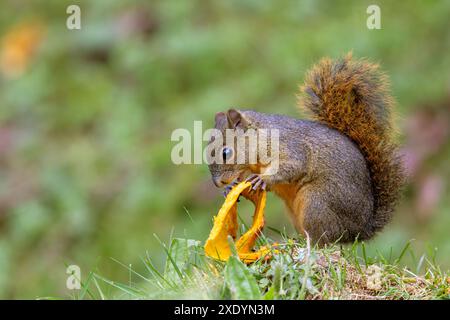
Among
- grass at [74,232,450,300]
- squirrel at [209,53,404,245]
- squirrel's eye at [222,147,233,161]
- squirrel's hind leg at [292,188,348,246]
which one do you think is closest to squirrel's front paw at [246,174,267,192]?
squirrel at [209,53,404,245]

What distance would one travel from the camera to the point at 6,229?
7.04 m

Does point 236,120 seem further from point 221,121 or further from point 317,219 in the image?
point 317,219

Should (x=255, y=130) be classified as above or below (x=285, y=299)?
above

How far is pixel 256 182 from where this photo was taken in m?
3.82

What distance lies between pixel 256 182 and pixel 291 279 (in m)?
0.92

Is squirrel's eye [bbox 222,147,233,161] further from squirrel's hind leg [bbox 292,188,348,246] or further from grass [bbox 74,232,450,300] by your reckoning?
grass [bbox 74,232,450,300]

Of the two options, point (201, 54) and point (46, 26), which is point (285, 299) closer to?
point (201, 54)

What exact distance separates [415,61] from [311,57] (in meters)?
0.82

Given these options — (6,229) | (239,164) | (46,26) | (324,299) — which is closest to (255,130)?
(239,164)

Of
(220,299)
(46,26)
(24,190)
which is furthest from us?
(46,26)

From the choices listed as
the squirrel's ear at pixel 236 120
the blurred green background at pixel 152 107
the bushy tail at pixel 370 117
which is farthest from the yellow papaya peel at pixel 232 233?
the blurred green background at pixel 152 107

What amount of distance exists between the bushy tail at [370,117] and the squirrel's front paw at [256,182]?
1.89 feet

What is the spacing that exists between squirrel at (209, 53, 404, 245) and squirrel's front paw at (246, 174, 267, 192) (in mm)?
11

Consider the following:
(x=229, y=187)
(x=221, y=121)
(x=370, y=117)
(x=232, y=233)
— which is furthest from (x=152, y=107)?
(x=232, y=233)
